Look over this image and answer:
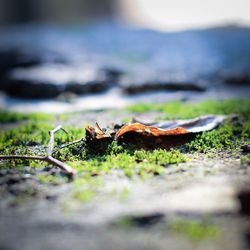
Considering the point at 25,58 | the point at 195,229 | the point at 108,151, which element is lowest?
the point at 195,229

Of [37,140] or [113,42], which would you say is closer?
[37,140]

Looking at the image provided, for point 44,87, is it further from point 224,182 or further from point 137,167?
point 224,182

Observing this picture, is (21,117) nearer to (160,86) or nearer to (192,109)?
(192,109)

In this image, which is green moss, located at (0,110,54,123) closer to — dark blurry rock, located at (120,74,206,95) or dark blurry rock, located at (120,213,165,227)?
dark blurry rock, located at (120,74,206,95)

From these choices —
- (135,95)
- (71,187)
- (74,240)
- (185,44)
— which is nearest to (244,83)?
(135,95)

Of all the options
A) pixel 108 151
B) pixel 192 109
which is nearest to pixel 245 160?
pixel 108 151

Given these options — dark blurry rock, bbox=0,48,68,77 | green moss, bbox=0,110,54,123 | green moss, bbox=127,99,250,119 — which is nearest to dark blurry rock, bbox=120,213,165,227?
green moss, bbox=127,99,250,119
